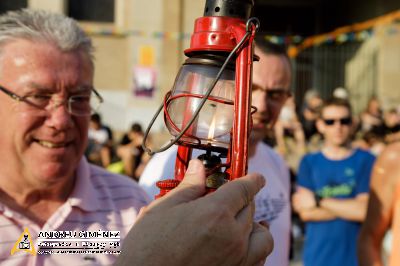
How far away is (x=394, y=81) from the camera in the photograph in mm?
14938

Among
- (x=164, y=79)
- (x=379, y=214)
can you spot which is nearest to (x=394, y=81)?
(x=164, y=79)

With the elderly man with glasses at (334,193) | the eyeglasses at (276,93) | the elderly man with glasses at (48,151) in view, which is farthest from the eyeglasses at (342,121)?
the elderly man with glasses at (48,151)

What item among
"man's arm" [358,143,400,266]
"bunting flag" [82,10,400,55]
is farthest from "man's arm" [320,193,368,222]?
"bunting flag" [82,10,400,55]

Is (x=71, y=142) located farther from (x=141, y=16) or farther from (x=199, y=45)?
(x=141, y=16)

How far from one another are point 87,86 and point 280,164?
4.40ft

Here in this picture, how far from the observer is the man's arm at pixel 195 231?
979 millimetres

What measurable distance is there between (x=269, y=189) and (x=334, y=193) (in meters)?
1.96

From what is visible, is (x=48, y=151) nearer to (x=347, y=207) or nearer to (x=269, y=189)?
(x=269, y=189)

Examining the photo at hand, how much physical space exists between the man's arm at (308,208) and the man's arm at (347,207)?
5 cm

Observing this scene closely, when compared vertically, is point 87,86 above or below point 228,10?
below

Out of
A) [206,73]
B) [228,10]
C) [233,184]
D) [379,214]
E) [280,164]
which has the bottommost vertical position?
[379,214]

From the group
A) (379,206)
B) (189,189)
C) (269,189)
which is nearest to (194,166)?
(189,189)

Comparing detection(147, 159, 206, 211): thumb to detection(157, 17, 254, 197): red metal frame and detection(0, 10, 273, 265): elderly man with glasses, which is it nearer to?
detection(157, 17, 254, 197): red metal frame

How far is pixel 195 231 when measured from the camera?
99cm
